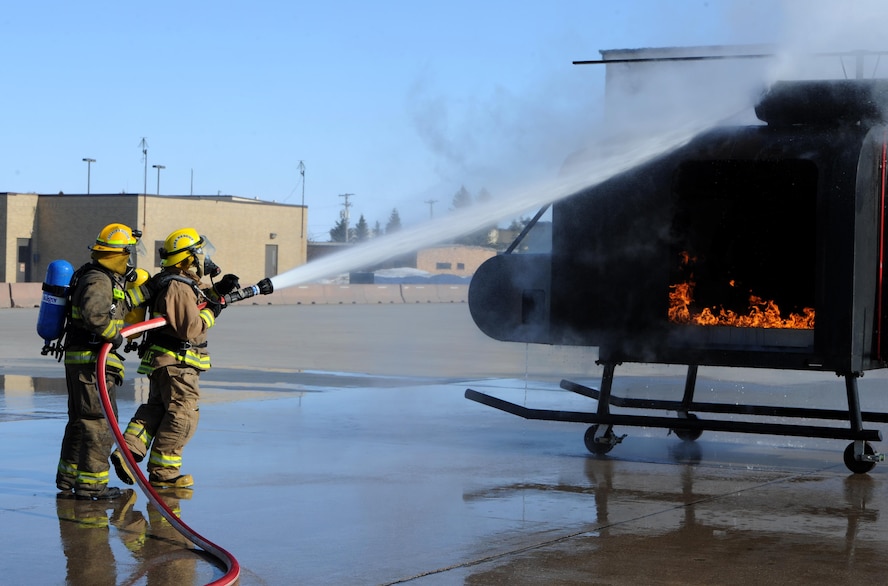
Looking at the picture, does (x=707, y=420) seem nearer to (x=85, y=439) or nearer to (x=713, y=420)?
(x=713, y=420)

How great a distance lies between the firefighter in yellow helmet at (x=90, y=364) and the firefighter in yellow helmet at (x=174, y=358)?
0.30 m

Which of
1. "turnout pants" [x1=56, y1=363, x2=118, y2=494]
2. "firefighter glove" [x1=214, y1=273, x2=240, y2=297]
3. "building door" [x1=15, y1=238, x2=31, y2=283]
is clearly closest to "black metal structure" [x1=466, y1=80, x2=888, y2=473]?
"firefighter glove" [x1=214, y1=273, x2=240, y2=297]

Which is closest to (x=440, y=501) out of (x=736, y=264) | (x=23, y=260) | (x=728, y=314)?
(x=728, y=314)

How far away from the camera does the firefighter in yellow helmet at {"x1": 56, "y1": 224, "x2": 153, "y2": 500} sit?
7.57 m

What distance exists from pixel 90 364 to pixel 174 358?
22.5 inches

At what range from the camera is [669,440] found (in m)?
11.0

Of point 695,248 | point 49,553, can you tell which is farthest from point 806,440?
point 49,553

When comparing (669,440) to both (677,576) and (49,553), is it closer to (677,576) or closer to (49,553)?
(677,576)

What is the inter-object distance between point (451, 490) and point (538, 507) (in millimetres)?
769

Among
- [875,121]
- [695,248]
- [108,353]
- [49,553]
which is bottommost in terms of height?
[49,553]

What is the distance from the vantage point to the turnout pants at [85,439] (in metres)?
7.58

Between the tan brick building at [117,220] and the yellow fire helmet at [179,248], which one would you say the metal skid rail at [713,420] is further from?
the tan brick building at [117,220]

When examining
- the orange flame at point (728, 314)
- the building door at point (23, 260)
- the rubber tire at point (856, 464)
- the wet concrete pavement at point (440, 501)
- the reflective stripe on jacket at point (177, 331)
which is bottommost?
the wet concrete pavement at point (440, 501)

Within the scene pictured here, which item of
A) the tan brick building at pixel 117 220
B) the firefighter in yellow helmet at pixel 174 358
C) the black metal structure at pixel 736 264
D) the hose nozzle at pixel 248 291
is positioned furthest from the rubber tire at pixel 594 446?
the tan brick building at pixel 117 220
